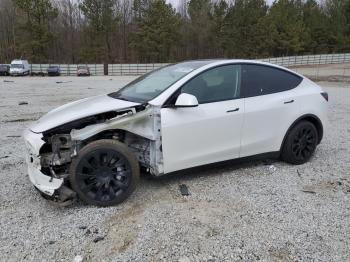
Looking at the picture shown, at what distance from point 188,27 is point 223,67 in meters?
55.3

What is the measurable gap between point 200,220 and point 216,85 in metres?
1.69

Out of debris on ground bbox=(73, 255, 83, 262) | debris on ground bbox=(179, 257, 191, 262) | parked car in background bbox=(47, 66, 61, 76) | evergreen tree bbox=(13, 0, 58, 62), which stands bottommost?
parked car in background bbox=(47, 66, 61, 76)

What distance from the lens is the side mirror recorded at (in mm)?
3838

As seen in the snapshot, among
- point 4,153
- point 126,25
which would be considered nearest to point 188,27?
point 126,25

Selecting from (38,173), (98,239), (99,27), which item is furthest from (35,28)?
(98,239)

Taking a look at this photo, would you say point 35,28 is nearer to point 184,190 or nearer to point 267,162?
point 267,162

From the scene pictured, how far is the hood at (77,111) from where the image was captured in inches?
147

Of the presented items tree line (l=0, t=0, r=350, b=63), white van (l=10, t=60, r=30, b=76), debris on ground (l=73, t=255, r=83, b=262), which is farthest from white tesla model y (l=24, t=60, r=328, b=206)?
tree line (l=0, t=0, r=350, b=63)

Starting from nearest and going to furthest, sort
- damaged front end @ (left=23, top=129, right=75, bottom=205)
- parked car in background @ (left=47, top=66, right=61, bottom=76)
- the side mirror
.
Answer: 1. damaged front end @ (left=23, top=129, right=75, bottom=205)
2. the side mirror
3. parked car in background @ (left=47, top=66, right=61, bottom=76)

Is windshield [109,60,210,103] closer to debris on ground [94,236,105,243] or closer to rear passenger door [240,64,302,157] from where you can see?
rear passenger door [240,64,302,157]

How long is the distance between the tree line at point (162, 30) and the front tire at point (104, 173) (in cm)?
4779

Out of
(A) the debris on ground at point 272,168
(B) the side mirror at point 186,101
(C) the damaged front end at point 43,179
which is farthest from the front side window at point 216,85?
(C) the damaged front end at point 43,179

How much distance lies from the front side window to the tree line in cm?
4691

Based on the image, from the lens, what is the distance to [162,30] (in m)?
50.0
